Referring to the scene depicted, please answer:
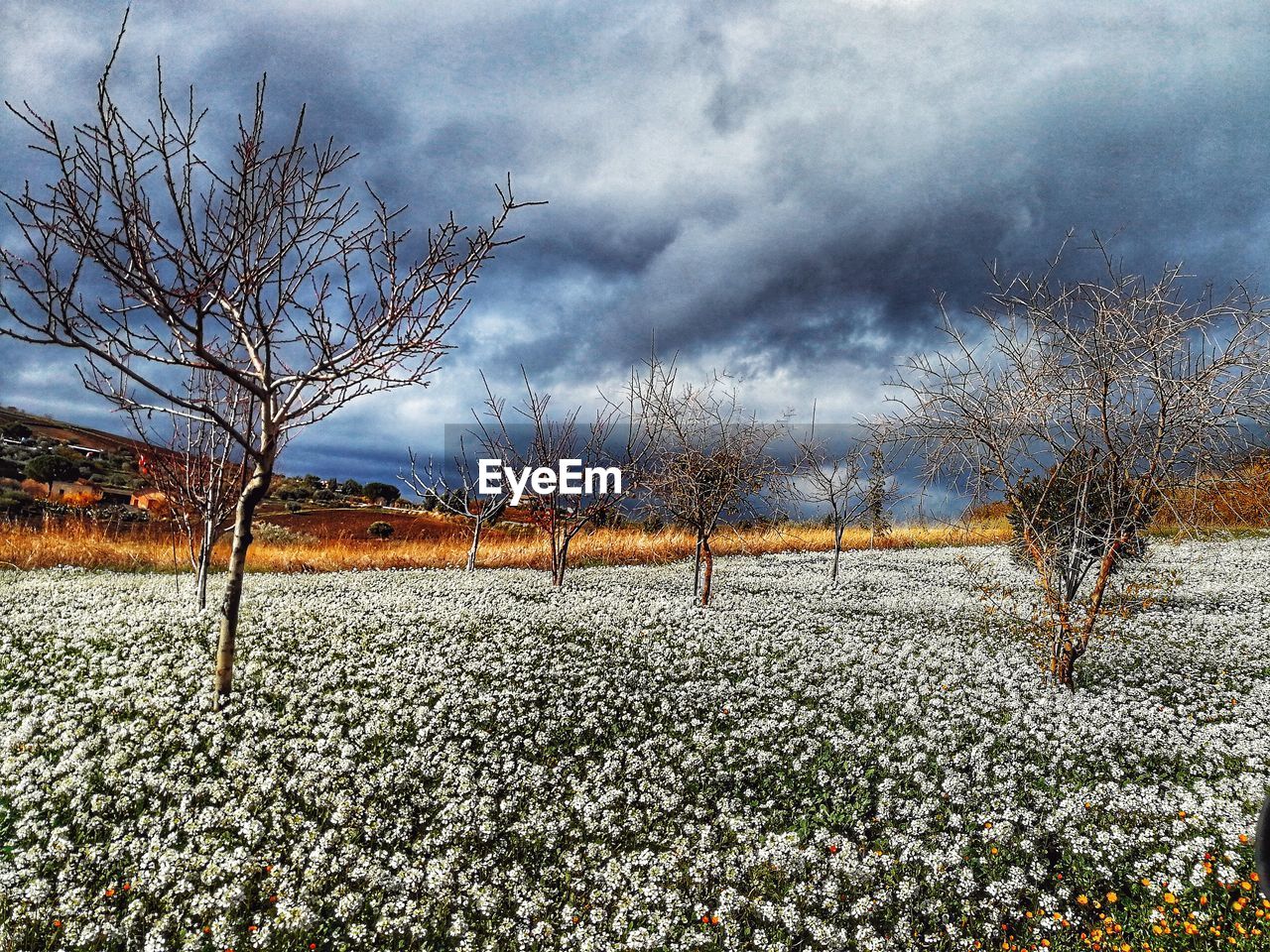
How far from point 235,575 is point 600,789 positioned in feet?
19.2

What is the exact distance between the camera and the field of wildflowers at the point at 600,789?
6094mm

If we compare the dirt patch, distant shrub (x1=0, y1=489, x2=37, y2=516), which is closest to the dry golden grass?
the dirt patch

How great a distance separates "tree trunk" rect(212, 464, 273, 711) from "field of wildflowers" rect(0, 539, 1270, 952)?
0.33 metres

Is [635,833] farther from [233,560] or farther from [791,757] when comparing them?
[233,560]

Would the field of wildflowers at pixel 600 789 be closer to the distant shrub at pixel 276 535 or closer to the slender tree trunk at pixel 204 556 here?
the slender tree trunk at pixel 204 556

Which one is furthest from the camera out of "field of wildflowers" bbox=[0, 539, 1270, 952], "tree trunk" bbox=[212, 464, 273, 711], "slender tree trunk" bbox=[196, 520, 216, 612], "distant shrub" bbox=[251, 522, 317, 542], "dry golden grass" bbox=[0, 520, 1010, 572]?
"distant shrub" bbox=[251, 522, 317, 542]

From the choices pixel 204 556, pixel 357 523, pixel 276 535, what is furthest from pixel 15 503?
pixel 204 556

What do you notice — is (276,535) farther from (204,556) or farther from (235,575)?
(235,575)

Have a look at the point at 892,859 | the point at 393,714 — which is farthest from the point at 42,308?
the point at 892,859

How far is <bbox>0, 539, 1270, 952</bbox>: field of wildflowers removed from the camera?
20.0 feet

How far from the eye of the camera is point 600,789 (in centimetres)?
785

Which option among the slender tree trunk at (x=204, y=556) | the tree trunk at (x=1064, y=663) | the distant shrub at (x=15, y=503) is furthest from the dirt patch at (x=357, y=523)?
the tree trunk at (x=1064, y=663)

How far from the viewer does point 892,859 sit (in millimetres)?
6934

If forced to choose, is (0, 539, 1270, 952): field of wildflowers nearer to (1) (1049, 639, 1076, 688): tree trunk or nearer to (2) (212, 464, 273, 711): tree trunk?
(2) (212, 464, 273, 711): tree trunk
